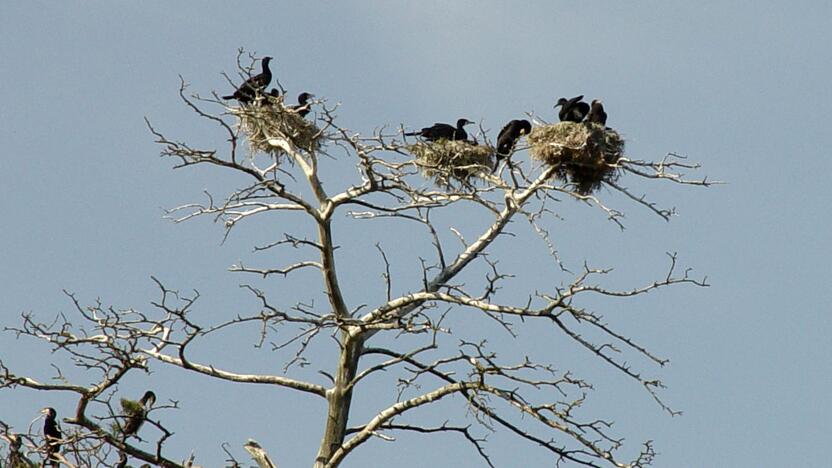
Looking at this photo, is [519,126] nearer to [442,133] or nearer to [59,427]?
[442,133]

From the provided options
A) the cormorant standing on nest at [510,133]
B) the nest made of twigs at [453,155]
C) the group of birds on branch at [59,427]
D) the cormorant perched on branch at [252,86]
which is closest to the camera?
the group of birds on branch at [59,427]

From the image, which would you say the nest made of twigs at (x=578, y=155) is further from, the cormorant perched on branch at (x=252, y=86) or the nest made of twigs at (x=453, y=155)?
the cormorant perched on branch at (x=252, y=86)

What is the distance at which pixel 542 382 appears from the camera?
14180 millimetres

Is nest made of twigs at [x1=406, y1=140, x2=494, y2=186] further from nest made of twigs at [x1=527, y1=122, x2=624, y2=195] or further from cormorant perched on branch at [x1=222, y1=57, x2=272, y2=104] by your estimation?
cormorant perched on branch at [x1=222, y1=57, x2=272, y2=104]

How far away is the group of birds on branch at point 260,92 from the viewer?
16.8m

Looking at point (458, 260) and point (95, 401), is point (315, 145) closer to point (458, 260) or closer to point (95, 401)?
point (458, 260)

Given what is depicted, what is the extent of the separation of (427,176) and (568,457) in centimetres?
486

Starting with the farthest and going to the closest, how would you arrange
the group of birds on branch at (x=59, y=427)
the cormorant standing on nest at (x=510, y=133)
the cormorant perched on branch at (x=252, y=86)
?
1. the cormorant standing on nest at (x=510, y=133)
2. the cormorant perched on branch at (x=252, y=86)
3. the group of birds on branch at (x=59, y=427)

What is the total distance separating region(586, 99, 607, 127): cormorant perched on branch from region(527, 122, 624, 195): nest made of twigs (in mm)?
763

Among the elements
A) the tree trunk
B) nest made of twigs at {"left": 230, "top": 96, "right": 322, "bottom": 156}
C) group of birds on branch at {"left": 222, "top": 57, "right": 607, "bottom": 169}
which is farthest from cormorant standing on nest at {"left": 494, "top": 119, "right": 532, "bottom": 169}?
the tree trunk

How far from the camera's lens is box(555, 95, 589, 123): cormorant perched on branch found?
1869 centimetres

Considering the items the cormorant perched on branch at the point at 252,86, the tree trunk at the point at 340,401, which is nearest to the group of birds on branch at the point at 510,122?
the cormorant perched on branch at the point at 252,86

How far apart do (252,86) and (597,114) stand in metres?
4.40

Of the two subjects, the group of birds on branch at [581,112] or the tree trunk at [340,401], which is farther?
the group of birds on branch at [581,112]
